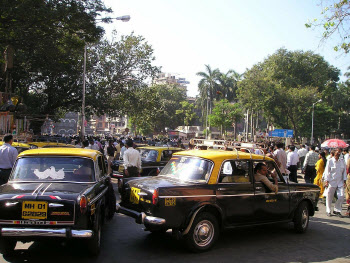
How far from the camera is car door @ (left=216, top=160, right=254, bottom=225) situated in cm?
625

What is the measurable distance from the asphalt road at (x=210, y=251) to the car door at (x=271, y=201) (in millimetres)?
494

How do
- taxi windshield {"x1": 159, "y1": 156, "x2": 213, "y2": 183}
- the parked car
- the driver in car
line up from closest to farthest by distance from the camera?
taxi windshield {"x1": 159, "y1": 156, "x2": 213, "y2": 183} < the driver in car < the parked car

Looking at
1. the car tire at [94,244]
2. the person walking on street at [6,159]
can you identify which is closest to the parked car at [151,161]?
the person walking on street at [6,159]

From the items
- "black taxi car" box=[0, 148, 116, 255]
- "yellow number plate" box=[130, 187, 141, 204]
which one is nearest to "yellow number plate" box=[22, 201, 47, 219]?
"black taxi car" box=[0, 148, 116, 255]

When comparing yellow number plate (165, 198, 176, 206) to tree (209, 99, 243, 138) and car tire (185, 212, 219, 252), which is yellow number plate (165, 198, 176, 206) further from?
tree (209, 99, 243, 138)

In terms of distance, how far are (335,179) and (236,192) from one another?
4940 mm

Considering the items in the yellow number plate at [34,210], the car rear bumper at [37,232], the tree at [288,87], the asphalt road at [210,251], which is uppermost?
the tree at [288,87]

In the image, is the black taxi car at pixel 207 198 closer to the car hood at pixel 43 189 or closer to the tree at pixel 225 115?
the car hood at pixel 43 189

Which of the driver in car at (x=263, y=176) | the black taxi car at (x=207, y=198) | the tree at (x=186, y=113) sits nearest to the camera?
the black taxi car at (x=207, y=198)

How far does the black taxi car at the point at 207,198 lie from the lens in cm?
571

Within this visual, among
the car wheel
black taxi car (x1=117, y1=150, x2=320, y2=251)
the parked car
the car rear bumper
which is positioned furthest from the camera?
the parked car

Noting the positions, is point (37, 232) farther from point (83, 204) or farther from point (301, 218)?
point (301, 218)

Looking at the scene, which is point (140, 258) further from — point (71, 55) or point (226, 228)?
point (71, 55)

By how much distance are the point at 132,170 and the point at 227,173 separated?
432 centimetres
